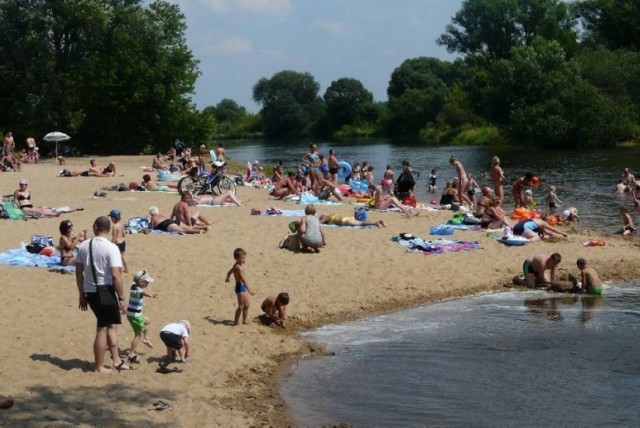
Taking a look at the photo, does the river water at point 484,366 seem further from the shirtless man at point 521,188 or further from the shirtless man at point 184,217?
the shirtless man at point 521,188

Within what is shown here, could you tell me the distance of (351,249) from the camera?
16.5 m

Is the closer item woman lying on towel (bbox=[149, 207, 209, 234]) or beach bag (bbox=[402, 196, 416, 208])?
woman lying on towel (bbox=[149, 207, 209, 234])

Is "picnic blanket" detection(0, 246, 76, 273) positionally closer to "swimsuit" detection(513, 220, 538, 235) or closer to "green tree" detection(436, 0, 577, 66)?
"swimsuit" detection(513, 220, 538, 235)

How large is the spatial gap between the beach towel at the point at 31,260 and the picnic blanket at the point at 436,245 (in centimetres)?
652

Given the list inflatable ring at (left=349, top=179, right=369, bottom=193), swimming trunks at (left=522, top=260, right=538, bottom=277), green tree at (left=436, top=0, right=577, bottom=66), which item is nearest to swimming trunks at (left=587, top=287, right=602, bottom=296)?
swimming trunks at (left=522, top=260, right=538, bottom=277)

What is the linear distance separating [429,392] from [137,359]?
324cm

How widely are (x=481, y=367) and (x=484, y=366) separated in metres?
0.06

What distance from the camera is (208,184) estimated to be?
23.4 meters

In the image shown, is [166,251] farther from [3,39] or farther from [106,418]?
[3,39]

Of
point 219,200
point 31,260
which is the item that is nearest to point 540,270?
point 31,260

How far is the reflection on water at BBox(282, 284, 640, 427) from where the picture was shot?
8.75 m

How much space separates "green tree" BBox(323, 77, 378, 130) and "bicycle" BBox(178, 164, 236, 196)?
93.5 meters

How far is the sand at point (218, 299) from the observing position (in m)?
8.27

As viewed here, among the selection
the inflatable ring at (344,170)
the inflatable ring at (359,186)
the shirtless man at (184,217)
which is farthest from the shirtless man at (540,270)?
the inflatable ring at (344,170)
